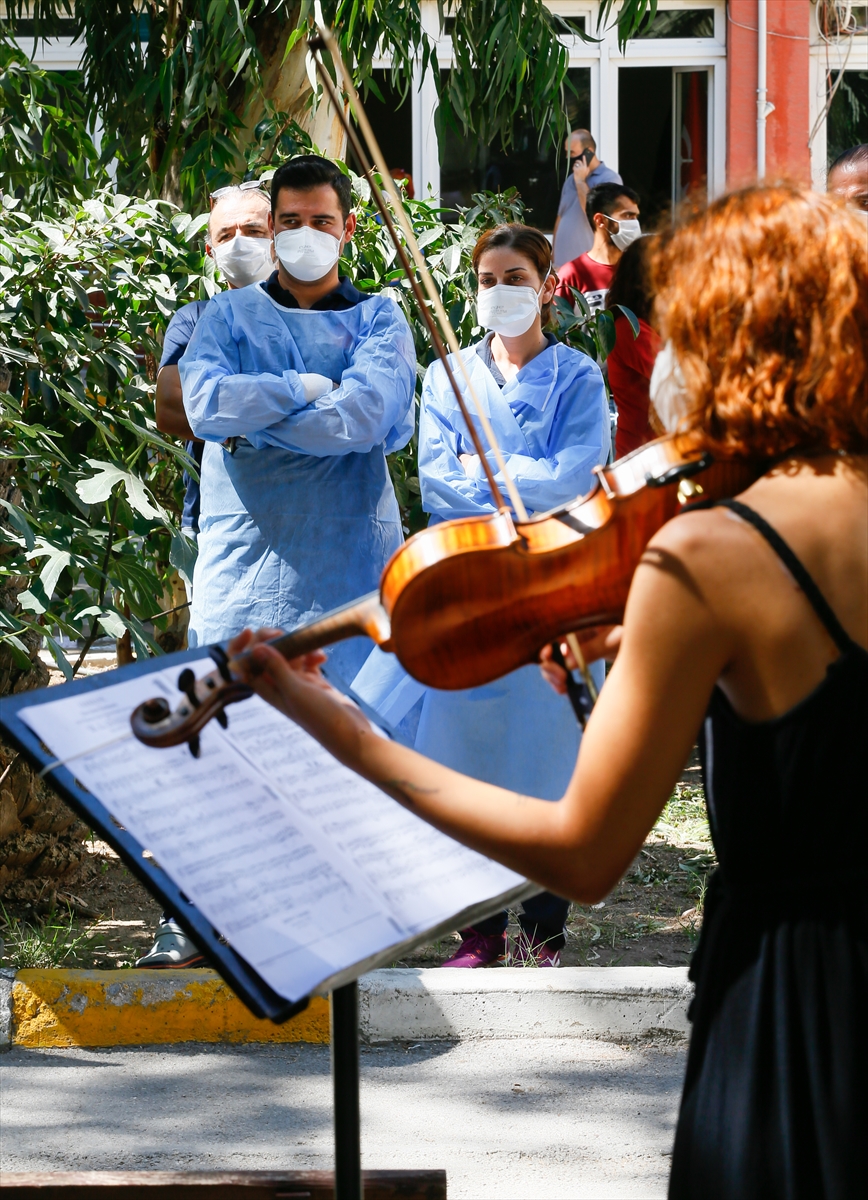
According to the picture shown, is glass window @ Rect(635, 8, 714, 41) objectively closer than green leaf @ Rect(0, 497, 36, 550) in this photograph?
No

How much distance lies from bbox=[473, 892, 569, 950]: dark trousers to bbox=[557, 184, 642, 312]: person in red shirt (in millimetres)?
2527

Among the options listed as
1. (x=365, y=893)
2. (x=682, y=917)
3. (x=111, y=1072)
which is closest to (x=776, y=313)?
(x=365, y=893)

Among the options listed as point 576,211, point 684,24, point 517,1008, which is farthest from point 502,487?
point 684,24

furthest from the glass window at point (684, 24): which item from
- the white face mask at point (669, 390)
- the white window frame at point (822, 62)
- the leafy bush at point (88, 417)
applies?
the white face mask at point (669, 390)

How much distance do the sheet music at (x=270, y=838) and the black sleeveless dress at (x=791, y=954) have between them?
0.30 m

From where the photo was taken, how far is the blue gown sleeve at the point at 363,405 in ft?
11.3

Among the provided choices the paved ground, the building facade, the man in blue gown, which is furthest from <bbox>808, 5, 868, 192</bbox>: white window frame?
the paved ground

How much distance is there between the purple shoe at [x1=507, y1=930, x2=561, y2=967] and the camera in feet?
12.1

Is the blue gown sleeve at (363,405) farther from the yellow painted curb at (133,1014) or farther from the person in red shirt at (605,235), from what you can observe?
the person in red shirt at (605,235)

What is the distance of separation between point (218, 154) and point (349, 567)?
211 cm

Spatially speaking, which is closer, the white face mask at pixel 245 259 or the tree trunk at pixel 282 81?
the white face mask at pixel 245 259

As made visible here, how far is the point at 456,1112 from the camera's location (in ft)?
9.89

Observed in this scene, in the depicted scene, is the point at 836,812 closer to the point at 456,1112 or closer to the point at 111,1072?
the point at 456,1112

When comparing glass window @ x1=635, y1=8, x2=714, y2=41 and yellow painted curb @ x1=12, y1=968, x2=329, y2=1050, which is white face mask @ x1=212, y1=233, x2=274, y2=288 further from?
glass window @ x1=635, y1=8, x2=714, y2=41
